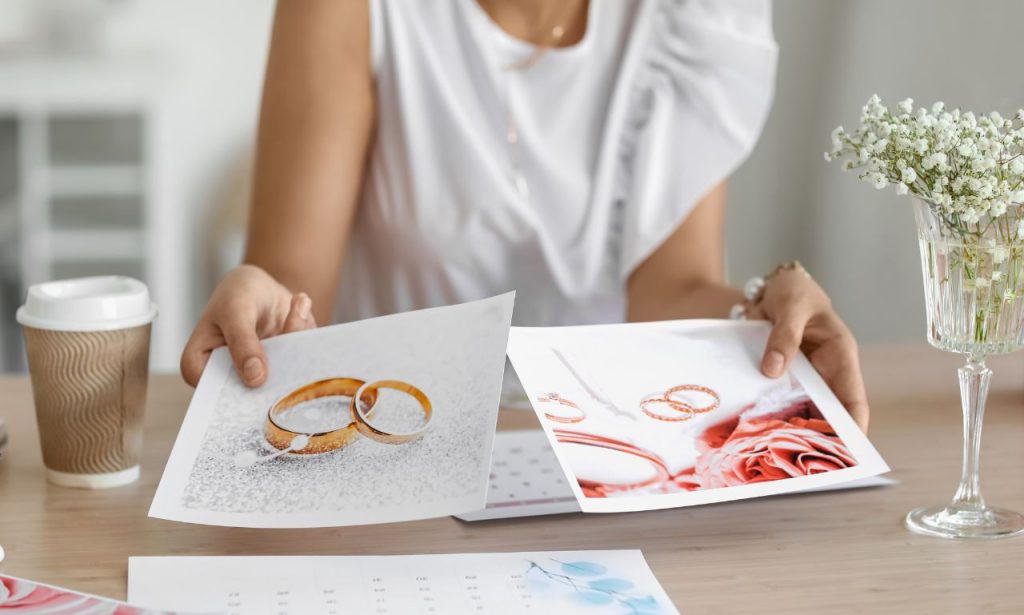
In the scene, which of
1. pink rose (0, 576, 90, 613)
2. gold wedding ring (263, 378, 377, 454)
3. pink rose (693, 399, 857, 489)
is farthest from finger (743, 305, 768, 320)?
pink rose (0, 576, 90, 613)

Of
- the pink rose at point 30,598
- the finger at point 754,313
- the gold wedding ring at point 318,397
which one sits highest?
the finger at point 754,313

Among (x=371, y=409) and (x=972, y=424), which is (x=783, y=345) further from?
(x=371, y=409)

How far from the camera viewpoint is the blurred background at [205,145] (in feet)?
7.97

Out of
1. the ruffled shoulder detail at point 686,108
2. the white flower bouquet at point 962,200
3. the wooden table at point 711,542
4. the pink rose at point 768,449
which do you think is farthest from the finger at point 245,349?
the ruffled shoulder detail at point 686,108

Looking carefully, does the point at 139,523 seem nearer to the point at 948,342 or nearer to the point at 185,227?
the point at 948,342

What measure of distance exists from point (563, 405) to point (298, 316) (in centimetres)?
26

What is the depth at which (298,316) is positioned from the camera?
0.92 metres

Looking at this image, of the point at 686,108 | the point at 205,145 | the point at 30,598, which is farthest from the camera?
the point at 205,145

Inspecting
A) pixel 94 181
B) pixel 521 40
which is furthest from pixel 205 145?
pixel 521 40

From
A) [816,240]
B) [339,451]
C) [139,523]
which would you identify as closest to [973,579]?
[339,451]

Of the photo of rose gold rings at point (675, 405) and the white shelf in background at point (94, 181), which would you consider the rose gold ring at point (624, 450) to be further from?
the white shelf in background at point (94, 181)

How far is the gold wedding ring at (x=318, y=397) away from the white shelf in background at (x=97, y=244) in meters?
2.56

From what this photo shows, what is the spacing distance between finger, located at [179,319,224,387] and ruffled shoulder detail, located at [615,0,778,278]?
0.60 m

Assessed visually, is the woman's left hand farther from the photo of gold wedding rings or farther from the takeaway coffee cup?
the takeaway coffee cup
